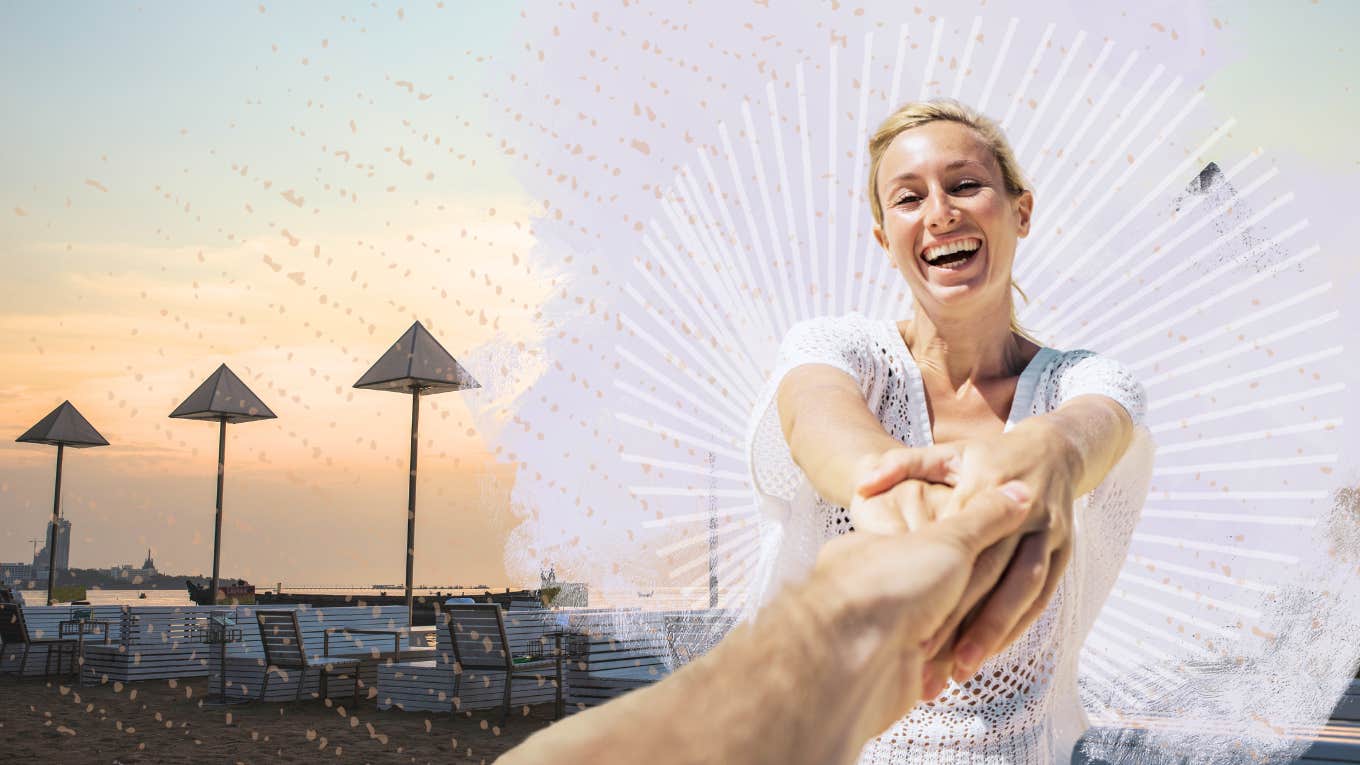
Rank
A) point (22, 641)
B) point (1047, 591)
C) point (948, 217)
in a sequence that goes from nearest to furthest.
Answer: point (1047, 591), point (948, 217), point (22, 641)

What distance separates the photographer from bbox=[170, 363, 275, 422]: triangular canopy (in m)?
13.3

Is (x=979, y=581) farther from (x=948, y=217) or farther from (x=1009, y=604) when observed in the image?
(x=948, y=217)

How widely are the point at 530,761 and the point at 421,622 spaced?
1765 cm

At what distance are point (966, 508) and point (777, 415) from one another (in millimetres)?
566

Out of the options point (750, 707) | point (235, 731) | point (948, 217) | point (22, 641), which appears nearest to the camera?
point (750, 707)

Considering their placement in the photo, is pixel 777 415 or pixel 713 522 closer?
pixel 777 415

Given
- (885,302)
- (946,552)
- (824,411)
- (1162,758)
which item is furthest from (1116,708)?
(946,552)

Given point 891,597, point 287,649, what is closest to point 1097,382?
point 891,597

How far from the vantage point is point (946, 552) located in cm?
59

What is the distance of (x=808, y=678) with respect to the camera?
0.43 metres

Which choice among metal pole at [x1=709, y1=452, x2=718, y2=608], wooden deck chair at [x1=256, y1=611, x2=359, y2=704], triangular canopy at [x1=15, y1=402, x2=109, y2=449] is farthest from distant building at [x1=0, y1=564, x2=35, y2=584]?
metal pole at [x1=709, y1=452, x2=718, y2=608]

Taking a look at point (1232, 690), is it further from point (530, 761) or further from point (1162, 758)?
point (530, 761)

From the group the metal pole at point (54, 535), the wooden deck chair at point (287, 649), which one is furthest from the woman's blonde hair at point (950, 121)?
the metal pole at point (54, 535)

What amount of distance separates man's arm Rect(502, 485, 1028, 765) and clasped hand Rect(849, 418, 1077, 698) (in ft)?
0.21
